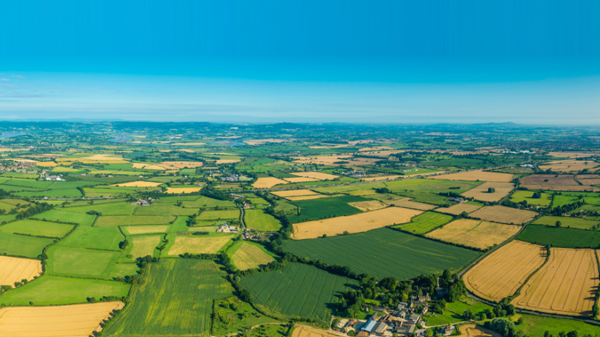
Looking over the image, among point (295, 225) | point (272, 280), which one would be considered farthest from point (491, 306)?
point (295, 225)

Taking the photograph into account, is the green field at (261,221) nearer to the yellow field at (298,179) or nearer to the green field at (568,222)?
the yellow field at (298,179)

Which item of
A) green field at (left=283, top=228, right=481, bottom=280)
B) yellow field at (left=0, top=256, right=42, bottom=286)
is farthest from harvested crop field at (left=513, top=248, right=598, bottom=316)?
yellow field at (left=0, top=256, right=42, bottom=286)

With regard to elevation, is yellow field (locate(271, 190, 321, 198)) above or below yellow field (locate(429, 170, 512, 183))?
below

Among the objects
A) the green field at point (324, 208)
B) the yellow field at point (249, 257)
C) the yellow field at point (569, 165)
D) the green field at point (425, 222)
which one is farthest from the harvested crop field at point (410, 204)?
the yellow field at point (569, 165)

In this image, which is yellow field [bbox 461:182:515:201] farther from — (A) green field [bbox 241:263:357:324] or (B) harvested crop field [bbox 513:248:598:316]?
(A) green field [bbox 241:263:357:324]

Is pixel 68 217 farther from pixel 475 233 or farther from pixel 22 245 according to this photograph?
pixel 475 233

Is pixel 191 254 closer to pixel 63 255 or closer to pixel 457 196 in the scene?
pixel 63 255
